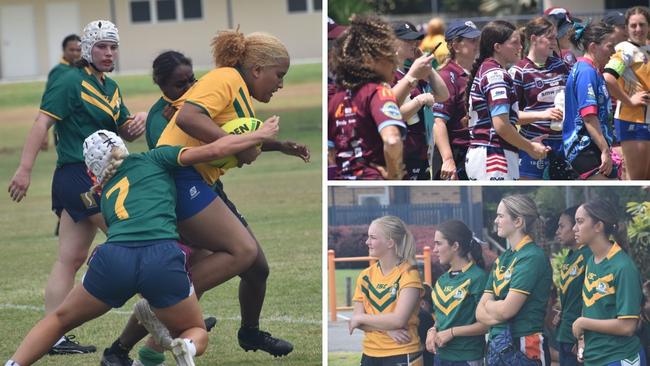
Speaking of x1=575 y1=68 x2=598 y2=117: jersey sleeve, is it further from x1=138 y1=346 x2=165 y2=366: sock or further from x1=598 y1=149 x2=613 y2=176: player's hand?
x1=138 y1=346 x2=165 y2=366: sock

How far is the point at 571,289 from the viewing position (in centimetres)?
654

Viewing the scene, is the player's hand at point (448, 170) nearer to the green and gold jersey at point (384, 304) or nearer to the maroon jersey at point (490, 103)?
the maroon jersey at point (490, 103)

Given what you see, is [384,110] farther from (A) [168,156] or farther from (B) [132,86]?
(B) [132,86]

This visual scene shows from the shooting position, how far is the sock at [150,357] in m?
6.80

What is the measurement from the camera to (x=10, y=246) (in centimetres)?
1322

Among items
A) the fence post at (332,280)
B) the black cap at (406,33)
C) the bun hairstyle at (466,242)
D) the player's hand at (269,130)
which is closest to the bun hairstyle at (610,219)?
the bun hairstyle at (466,242)

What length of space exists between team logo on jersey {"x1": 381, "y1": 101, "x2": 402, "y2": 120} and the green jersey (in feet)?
4.41

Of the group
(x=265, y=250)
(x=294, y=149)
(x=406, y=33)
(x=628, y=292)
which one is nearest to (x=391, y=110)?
(x=294, y=149)

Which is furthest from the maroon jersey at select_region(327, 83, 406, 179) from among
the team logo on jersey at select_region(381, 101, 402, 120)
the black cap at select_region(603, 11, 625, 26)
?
the black cap at select_region(603, 11, 625, 26)

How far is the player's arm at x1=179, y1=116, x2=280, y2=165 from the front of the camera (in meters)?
6.30

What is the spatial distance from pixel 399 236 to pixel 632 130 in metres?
3.78

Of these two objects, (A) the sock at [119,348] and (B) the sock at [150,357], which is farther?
(A) the sock at [119,348]

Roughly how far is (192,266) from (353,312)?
0.93 m

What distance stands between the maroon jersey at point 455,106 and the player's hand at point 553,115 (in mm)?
577
